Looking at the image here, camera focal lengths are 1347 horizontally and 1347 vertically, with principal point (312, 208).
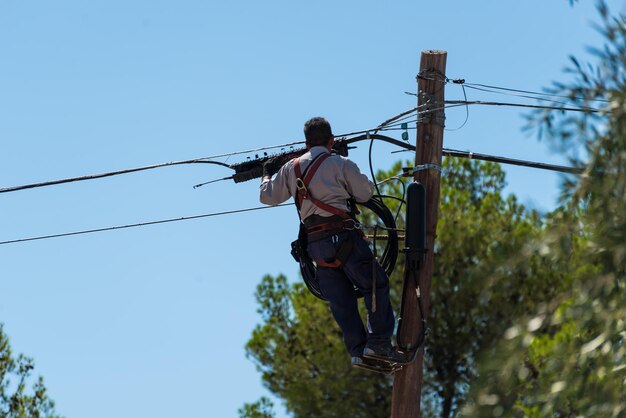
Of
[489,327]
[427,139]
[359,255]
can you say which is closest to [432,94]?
[427,139]

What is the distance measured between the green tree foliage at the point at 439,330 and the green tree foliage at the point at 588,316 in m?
19.4

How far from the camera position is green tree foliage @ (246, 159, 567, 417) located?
27422 millimetres

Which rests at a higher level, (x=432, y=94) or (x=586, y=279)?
(x=432, y=94)

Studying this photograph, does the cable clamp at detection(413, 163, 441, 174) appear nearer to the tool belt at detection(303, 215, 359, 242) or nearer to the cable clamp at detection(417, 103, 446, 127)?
the cable clamp at detection(417, 103, 446, 127)

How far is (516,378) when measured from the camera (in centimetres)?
639

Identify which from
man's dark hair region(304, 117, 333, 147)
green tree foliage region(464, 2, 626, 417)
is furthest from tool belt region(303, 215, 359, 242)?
green tree foliage region(464, 2, 626, 417)

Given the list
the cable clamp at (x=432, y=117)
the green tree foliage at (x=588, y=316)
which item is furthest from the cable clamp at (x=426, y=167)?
the green tree foliage at (x=588, y=316)

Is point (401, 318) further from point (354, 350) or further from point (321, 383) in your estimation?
point (321, 383)

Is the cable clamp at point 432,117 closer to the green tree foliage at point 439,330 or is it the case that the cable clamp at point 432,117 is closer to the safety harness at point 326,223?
the safety harness at point 326,223

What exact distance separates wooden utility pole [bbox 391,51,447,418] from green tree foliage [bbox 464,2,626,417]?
2762mm

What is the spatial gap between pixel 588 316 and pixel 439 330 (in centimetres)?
2146

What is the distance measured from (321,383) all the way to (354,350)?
1887 cm

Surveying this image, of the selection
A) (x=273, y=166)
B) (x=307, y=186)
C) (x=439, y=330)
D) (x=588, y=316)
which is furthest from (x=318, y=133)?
(x=439, y=330)

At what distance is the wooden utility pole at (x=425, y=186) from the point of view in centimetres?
945
